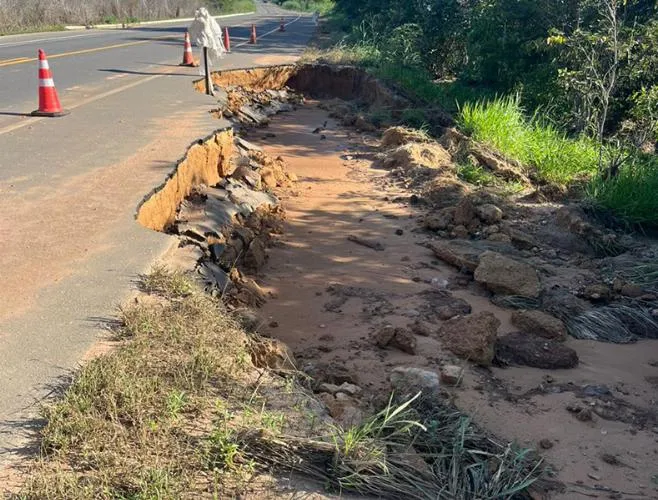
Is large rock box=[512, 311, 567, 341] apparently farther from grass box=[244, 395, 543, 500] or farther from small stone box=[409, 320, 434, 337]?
grass box=[244, 395, 543, 500]

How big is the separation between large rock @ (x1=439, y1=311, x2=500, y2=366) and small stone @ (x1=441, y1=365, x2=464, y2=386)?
0.96ft

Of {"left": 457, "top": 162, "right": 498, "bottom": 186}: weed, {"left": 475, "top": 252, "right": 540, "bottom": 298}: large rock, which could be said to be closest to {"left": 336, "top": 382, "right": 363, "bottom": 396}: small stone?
{"left": 475, "top": 252, "right": 540, "bottom": 298}: large rock

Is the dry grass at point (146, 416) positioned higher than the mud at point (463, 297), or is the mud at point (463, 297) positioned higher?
the dry grass at point (146, 416)

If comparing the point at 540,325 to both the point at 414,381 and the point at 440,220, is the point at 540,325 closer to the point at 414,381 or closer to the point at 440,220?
the point at 414,381

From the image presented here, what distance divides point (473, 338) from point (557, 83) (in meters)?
8.26

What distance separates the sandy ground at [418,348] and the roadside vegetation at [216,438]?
0.47 m

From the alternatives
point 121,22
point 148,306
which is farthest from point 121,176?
point 121,22

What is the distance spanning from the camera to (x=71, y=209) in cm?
504

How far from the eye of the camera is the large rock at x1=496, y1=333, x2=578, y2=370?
4.60 meters

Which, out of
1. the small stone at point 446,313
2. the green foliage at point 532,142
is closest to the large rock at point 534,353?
the small stone at point 446,313

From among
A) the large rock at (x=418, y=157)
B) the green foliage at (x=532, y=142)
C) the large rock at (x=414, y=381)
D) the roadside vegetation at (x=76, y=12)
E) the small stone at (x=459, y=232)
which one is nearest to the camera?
the large rock at (x=414, y=381)

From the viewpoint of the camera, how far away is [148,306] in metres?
3.54

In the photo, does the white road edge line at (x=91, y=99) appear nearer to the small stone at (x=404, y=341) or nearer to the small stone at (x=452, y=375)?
the small stone at (x=404, y=341)

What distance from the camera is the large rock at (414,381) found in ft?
12.4
